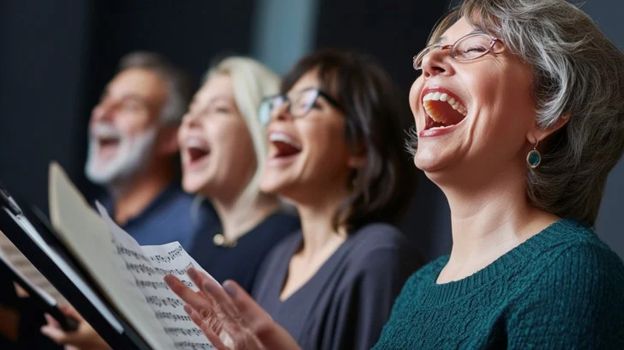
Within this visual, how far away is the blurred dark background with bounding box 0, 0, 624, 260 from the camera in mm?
5102

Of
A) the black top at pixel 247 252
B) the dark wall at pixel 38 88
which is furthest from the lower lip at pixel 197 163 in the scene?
the dark wall at pixel 38 88

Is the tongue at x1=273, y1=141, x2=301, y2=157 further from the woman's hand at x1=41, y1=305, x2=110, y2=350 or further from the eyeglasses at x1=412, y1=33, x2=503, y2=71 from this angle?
the eyeglasses at x1=412, y1=33, x2=503, y2=71

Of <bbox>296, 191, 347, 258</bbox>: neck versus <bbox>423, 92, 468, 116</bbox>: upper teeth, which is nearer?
<bbox>423, 92, 468, 116</bbox>: upper teeth

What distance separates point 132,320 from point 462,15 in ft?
2.37

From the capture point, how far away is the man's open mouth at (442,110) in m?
1.67

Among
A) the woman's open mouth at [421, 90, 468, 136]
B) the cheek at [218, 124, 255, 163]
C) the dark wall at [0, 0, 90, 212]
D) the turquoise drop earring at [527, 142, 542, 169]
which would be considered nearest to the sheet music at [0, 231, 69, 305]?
the woman's open mouth at [421, 90, 468, 136]

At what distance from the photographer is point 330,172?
262 centimetres

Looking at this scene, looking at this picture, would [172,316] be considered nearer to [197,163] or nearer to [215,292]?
[215,292]

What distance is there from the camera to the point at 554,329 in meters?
1.43

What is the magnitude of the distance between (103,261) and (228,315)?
0.29m

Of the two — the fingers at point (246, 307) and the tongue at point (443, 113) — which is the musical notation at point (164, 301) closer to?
the fingers at point (246, 307)

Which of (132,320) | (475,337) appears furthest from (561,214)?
(132,320)

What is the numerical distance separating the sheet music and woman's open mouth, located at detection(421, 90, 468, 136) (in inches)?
30.2

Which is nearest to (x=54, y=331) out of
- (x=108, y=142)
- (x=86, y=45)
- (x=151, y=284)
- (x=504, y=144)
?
(x=151, y=284)
